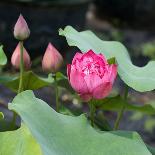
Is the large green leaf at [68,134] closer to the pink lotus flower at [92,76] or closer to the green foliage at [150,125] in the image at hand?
the pink lotus flower at [92,76]

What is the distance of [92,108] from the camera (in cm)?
91

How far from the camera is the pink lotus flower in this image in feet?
2.84

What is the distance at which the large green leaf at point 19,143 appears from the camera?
0.75m

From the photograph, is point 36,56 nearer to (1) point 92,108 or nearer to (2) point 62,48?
(2) point 62,48

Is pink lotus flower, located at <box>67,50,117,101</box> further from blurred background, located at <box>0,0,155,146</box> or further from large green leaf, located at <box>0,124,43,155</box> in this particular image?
blurred background, located at <box>0,0,155,146</box>

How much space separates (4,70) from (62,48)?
21.4 inches

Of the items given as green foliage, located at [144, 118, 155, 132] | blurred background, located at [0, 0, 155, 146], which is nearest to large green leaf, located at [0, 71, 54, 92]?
blurred background, located at [0, 0, 155, 146]

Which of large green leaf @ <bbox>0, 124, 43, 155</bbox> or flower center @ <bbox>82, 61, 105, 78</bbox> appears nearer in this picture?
large green leaf @ <bbox>0, 124, 43, 155</bbox>

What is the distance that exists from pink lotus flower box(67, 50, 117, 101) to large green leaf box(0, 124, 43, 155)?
13 centimetres

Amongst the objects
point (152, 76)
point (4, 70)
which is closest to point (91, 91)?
Answer: point (152, 76)

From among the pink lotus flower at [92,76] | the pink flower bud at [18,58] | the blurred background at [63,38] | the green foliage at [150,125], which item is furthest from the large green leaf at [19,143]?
the green foliage at [150,125]

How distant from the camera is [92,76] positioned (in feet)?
2.83

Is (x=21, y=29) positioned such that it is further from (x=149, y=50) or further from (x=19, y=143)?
(x=149, y=50)

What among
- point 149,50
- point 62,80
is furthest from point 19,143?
point 149,50
